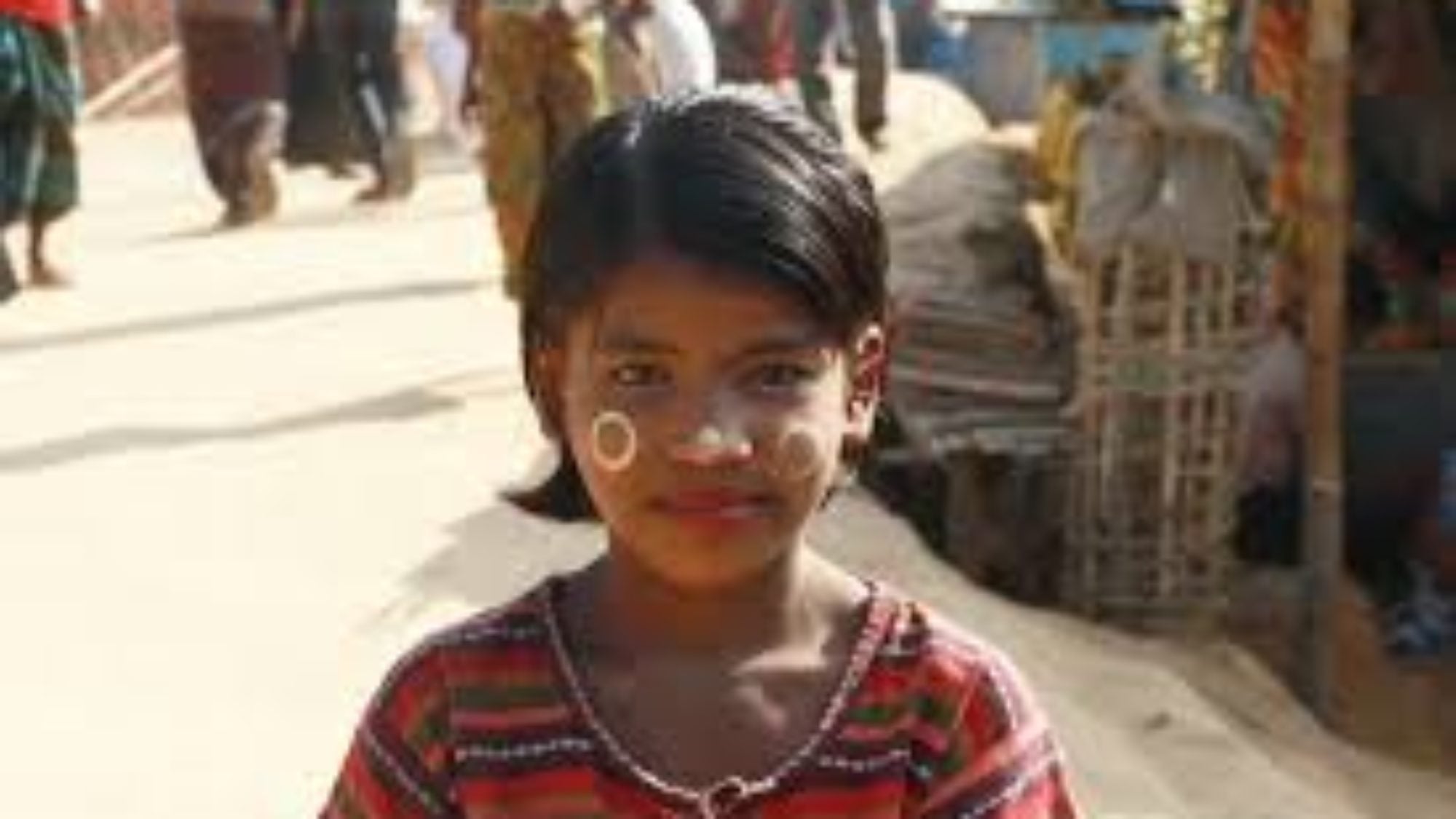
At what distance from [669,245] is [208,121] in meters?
10.7

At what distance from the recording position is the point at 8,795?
14.5 feet

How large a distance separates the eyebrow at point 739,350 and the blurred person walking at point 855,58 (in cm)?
982

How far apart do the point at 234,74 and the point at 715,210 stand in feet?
34.4

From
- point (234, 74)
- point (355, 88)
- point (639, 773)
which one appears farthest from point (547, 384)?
point (355, 88)

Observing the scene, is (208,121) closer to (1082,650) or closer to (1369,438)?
(1369,438)

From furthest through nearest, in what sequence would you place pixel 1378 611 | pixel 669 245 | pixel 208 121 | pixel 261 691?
1. pixel 208 121
2. pixel 1378 611
3. pixel 261 691
4. pixel 669 245

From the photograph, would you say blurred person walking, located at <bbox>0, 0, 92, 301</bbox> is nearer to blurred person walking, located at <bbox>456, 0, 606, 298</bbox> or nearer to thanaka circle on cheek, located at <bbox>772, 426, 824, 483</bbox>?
blurred person walking, located at <bbox>456, 0, 606, 298</bbox>

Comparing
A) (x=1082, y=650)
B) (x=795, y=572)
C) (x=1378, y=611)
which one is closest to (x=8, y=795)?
(x=1082, y=650)

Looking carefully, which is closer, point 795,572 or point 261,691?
point 795,572

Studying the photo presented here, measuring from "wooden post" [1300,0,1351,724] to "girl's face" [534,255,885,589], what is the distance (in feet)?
16.4

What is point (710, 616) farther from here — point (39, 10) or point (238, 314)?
point (39, 10)

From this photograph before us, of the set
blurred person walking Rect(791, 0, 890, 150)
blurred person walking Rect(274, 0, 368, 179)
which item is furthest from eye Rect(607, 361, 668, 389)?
blurred person walking Rect(274, 0, 368, 179)

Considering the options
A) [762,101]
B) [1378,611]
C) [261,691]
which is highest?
[762,101]

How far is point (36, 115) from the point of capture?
9.29 meters
